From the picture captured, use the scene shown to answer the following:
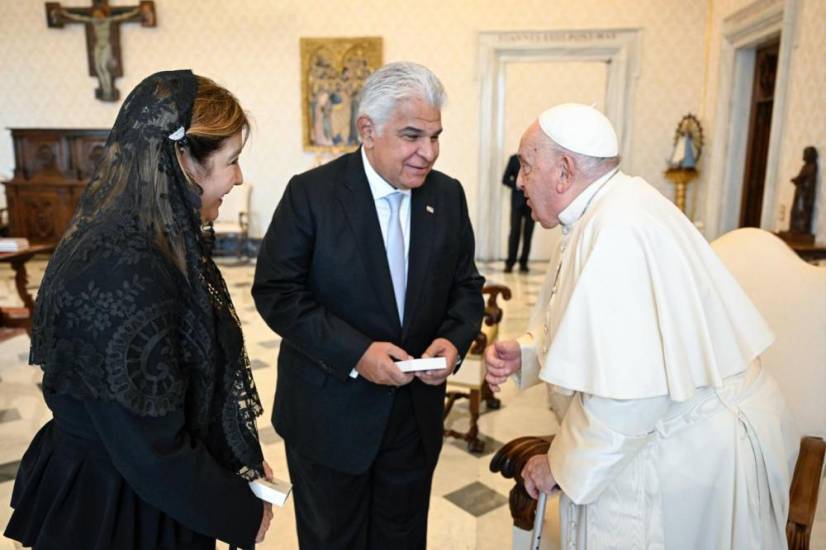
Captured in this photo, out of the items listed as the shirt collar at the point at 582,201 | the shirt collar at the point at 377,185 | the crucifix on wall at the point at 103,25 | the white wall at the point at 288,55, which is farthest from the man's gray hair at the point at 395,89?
the crucifix on wall at the point at 103,25

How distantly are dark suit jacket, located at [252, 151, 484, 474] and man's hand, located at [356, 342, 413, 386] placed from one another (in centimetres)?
4

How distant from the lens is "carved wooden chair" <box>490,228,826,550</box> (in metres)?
1.61

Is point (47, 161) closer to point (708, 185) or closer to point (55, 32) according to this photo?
point (55, 32)

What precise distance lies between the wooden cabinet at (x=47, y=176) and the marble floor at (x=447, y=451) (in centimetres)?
430

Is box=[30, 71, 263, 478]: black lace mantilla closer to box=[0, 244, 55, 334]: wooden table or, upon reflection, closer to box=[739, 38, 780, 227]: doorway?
box=[0, 244, 55, 334]: wooden table

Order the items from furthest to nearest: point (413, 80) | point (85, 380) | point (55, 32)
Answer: point (55, 32), point (413, 80), point (85, 380)

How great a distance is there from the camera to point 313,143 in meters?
9.81

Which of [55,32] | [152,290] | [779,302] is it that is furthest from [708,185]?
[55,32]

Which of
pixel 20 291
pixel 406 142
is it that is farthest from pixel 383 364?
pixel 20 291

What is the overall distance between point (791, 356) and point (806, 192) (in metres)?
4.43

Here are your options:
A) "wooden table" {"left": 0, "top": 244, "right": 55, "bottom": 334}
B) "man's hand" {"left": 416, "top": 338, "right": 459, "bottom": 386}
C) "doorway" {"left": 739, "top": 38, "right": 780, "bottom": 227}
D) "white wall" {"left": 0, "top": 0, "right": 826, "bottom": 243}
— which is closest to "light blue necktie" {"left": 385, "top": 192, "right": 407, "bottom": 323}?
"man's hand" {"left": 416, "top": 338, "right": 459, "bottom": 386}

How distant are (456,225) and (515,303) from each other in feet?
17.0

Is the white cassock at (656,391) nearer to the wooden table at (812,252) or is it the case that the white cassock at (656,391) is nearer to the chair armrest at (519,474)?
the chair armrest at (519,474)

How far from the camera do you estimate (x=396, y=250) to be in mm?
1846
